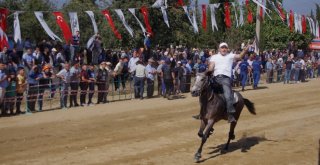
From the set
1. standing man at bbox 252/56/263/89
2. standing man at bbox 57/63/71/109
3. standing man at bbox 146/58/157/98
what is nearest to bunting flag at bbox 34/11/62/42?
standing man at bbox 57/63/71/109

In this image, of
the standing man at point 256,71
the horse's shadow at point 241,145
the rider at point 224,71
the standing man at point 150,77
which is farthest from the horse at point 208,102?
the standing man at point 256,71

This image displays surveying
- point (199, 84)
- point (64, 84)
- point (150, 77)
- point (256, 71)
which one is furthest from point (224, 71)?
point (256, 71)

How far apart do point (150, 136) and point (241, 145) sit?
268 cm

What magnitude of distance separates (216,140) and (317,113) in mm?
6931

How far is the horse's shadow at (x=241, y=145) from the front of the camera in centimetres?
1204

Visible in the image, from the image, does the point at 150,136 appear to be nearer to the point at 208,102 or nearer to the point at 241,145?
the point at 241,145

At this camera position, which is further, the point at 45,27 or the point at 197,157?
the point at 45,27

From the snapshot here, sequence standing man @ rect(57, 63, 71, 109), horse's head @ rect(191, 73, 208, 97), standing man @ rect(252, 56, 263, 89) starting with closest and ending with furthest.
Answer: horse's head @ rect(191, 73, 208, 97) → standing man @ rect(57, 63, 71, 109) → standing man @ rect(252, 56, 263, 89)

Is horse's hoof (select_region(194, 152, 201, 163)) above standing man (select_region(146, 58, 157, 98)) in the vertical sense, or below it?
below

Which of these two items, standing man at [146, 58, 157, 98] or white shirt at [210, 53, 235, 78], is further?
standing man at [146, 58, 157, 98]

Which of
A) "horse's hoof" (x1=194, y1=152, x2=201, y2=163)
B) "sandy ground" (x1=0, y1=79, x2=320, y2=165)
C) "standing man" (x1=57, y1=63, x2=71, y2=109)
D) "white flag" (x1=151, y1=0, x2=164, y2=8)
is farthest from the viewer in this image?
"white flag" (x1=151, y1=0, x2=164, y2=8)

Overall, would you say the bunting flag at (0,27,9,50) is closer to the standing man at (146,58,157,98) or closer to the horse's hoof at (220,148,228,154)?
the standing man at (146,58,157,98)

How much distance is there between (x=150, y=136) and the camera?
1420 centimetres

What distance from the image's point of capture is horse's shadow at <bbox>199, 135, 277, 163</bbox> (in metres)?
12.0
